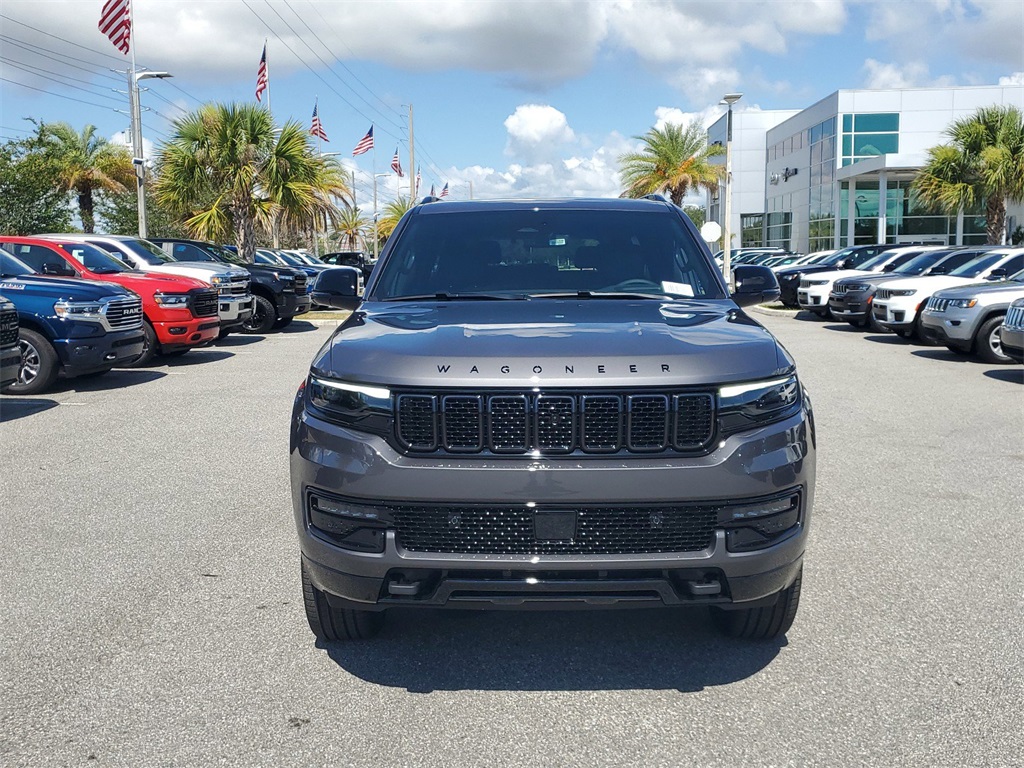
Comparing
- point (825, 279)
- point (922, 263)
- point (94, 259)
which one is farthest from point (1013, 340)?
point (94, 259)

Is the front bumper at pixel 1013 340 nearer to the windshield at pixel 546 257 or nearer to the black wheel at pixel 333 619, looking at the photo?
the windshield at pixel 546 257

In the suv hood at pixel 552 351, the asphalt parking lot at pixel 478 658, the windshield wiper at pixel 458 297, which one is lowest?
the asphalt parking lot at pixel 478 658

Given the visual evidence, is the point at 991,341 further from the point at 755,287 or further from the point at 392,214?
the point at 392,214

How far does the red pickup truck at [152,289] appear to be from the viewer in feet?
43.2

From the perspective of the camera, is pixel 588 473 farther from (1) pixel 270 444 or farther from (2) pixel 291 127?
(2) pixel 291 127

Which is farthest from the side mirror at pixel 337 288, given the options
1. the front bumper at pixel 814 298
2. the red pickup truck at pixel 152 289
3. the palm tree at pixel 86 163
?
the palm tree at pixel 86 163

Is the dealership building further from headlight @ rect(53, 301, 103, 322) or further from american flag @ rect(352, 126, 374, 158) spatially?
headlight @ rect(53, 301, 103, 322)

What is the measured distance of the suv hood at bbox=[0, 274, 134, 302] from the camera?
10805 mm

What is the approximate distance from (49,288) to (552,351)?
366 inches

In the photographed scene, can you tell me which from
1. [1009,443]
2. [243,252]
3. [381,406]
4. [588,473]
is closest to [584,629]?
[588,473]

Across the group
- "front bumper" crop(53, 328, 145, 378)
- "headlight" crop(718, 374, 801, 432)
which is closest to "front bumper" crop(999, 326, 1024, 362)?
"headlight" crop(718, 374, 801, 432)

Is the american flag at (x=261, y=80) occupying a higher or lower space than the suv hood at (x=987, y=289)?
higher

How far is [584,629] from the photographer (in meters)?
4.05

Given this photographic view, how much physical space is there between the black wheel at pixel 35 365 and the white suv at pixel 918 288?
12595 millimetres
